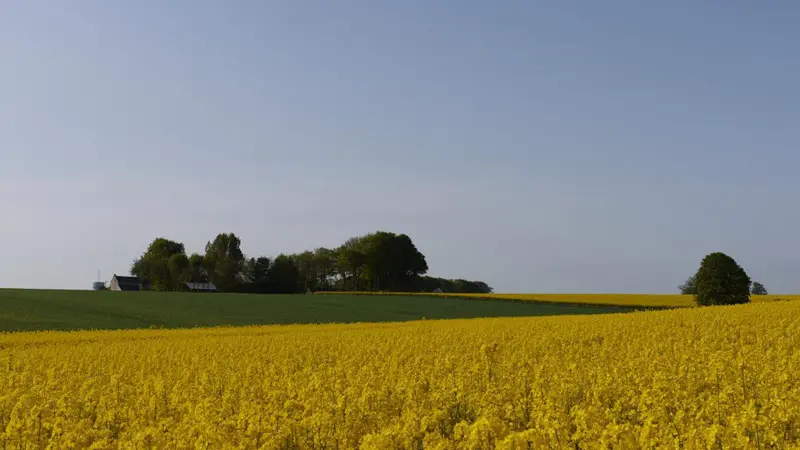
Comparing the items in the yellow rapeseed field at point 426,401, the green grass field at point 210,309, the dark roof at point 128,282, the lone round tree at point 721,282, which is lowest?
the yellow rapeseed field at point 426,401

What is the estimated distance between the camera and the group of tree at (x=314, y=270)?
103 m

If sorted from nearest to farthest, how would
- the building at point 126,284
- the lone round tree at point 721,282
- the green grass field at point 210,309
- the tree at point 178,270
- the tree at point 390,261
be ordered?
the green grass field at point 210,309, the lone round tree at point 721,282, the tree at point 390,261, the tree at point 178,270, the building at point 126,284

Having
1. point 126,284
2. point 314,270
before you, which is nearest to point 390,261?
point 314,270

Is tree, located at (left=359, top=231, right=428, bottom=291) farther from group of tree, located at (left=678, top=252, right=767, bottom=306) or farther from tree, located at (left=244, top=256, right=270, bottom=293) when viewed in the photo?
group of tree, located at (left=678, top=252, right=767, bottom=306)

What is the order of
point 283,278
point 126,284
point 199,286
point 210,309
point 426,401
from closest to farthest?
point 426,401, point 210,309, point 283,278, point 199,286, point 126,284

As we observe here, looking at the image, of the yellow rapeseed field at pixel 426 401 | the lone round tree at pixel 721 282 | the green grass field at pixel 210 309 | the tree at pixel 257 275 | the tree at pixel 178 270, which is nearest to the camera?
the yellow rapeseed field at pixel 426 401

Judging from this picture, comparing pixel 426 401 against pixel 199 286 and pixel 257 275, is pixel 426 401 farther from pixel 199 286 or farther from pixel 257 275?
pixel 199 286

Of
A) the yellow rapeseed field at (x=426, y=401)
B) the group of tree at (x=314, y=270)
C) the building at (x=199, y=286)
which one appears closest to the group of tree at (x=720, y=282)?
the yellow rapeseed field at (x=426, y=401)

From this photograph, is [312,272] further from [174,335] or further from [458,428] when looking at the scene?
[458,428]

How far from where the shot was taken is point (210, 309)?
179 ft

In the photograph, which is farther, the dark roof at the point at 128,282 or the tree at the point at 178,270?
the dark roof at the point at 128,282

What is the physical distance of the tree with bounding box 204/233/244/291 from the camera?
10375cm

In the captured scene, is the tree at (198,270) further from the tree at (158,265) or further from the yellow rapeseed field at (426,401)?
the yellow rapeseed field at (426,401)

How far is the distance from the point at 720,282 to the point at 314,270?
73.8 m
